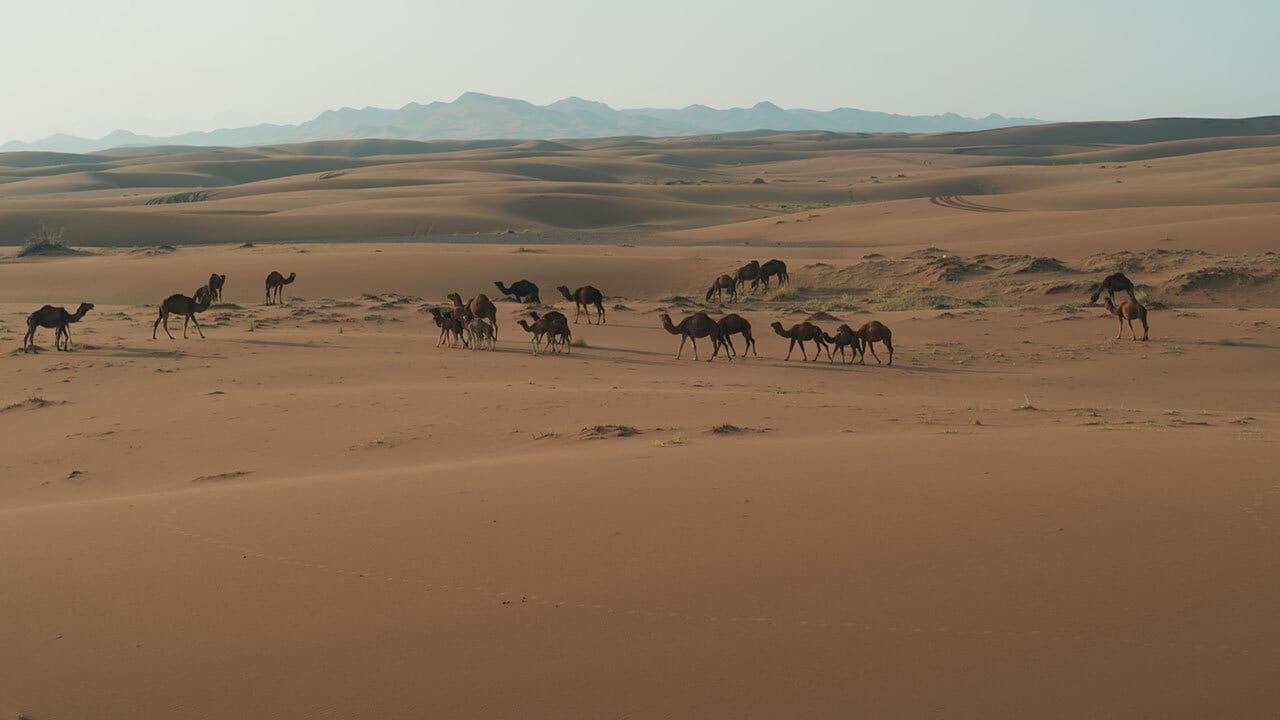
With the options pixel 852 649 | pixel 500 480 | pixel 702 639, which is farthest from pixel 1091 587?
pixel 500 480

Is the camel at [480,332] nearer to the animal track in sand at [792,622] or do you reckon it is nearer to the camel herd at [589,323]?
the camel herd at [589,323]

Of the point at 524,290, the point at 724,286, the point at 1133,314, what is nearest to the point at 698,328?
the point at 1133,314

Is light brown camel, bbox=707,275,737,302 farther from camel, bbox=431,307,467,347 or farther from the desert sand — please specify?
camel, bbox=431,307,467,347

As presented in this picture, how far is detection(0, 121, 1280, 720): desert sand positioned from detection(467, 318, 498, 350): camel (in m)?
1.10

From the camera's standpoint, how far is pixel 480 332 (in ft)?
63.8

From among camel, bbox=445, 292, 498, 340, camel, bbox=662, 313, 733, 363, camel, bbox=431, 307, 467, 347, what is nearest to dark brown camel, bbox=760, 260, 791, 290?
camel, bbox=662, 313, 733, 363

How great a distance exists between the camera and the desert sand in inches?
185

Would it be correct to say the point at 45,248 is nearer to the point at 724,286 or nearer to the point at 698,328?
the point at 724,286

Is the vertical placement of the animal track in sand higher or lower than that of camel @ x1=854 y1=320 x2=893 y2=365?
lower

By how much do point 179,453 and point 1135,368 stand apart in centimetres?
1381

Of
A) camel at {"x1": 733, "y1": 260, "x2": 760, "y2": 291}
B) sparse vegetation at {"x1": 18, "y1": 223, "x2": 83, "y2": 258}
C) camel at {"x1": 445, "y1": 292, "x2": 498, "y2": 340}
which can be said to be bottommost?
camel at {"x1": 445, "y1": 292, "x2": 498, "y2": 340}

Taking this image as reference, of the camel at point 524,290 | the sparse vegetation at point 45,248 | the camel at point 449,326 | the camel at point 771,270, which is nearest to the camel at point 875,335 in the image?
the camel at point 449,326

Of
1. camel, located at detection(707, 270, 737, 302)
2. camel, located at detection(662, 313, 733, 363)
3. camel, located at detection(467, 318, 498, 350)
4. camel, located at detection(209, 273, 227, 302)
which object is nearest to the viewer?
camel, located at detection(662, 313, 733, 363)

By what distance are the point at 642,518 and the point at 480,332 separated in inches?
503
